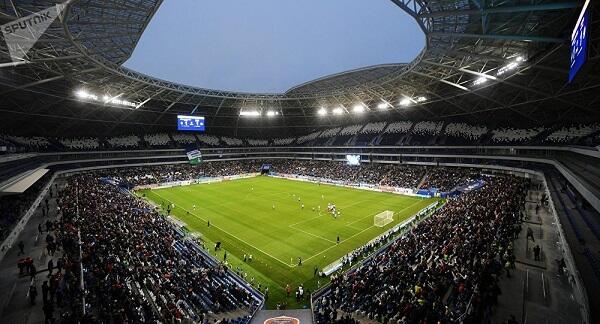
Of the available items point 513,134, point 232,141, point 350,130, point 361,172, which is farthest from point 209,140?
point 513,134

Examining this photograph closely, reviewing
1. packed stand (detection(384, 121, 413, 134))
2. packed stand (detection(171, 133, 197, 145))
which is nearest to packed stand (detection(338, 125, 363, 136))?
packed stand (detection(384, 121, 413, 134))

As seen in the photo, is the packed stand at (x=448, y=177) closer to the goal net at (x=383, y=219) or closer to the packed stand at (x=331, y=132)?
the goal net at (x=383, y=219)

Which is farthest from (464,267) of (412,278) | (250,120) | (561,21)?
(250,120)

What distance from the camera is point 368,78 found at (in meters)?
61.2

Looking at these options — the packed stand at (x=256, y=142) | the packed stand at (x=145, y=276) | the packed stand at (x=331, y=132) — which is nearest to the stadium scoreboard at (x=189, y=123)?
the packed stand at (x=256, y=142)

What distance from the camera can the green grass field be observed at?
963 inches

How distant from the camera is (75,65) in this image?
122 ft

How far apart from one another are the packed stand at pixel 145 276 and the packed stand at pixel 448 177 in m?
38.4

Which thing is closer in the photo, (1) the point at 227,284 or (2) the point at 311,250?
(1) the point at 227,284

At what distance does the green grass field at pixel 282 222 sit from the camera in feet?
80.3

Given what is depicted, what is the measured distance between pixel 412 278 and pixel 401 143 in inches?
2090

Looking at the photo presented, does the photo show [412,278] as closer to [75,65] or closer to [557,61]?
[557,61]

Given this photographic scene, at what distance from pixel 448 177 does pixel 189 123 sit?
51.7m

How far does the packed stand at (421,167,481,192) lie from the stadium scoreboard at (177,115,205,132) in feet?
155
